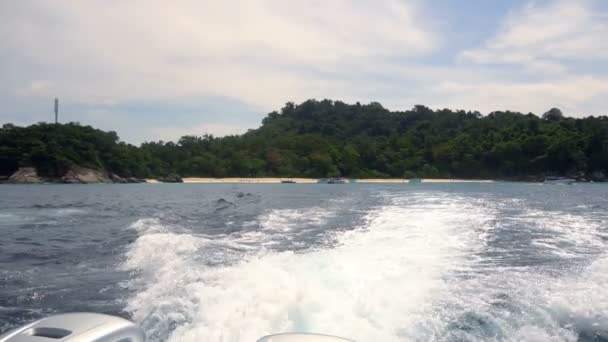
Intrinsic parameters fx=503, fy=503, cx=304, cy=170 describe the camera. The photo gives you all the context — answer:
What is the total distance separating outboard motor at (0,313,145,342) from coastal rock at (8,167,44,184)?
64353 mm

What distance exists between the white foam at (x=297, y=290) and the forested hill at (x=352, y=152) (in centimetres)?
6119

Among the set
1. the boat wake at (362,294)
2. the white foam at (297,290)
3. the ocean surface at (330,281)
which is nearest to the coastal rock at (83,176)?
the ocean surface at (330,281)

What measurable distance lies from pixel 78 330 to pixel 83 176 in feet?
219

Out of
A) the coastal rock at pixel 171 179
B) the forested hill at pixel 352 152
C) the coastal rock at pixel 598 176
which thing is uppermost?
the forested hill at pixel 352 152

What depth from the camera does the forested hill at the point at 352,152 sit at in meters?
64.7

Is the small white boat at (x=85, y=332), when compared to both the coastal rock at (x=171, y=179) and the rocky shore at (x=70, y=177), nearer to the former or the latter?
the rocky shore at (x=70, y=177)

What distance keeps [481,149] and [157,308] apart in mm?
74375

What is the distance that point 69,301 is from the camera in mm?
5691

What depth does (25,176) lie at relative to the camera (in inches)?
2340

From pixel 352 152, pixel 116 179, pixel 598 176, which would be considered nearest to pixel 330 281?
pixel 116 179

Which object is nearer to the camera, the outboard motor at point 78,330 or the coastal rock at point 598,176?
the outboard motor at point 78,330

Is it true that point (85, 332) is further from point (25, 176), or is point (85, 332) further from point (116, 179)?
point (116, 179)

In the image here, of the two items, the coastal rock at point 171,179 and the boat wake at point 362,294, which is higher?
the boat wake at point 362,294

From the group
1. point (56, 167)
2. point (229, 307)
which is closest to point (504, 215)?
point (229, 307)
